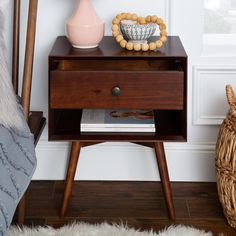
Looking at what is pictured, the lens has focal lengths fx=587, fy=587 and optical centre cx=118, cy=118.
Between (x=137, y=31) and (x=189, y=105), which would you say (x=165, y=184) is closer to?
(x=189, y=105)

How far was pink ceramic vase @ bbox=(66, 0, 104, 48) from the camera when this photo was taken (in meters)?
2.03

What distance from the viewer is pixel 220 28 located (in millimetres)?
2355

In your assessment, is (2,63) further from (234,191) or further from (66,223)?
(234,191)

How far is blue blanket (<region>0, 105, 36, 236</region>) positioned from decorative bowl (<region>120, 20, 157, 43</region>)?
0.50 metres

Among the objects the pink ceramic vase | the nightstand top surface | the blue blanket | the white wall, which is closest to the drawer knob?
the nightstand top surface

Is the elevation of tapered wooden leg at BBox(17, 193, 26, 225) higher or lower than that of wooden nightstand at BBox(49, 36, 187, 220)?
lower

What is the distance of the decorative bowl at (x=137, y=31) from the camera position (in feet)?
6.61

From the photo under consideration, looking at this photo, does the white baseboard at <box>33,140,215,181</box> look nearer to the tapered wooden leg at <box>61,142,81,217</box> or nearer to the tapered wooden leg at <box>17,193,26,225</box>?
the tapered wooden leg at <box>61,142,81,217</box>

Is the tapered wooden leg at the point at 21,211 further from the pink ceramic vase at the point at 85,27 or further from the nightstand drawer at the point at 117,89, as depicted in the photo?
the pink ceramic vase at the point at 85,27

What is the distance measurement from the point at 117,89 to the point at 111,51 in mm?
163

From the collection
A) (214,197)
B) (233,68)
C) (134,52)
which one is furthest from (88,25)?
(214,197)

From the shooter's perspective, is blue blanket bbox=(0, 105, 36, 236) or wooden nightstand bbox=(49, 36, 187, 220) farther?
wooden nightstand bbox=(49, 36, 187, 220)

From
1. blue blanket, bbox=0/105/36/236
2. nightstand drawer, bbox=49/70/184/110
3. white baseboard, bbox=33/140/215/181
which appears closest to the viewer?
blue blanket, bbox=0/105/36/236

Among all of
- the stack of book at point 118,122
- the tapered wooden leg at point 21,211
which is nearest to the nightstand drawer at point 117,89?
the stack of book at point 118,122
